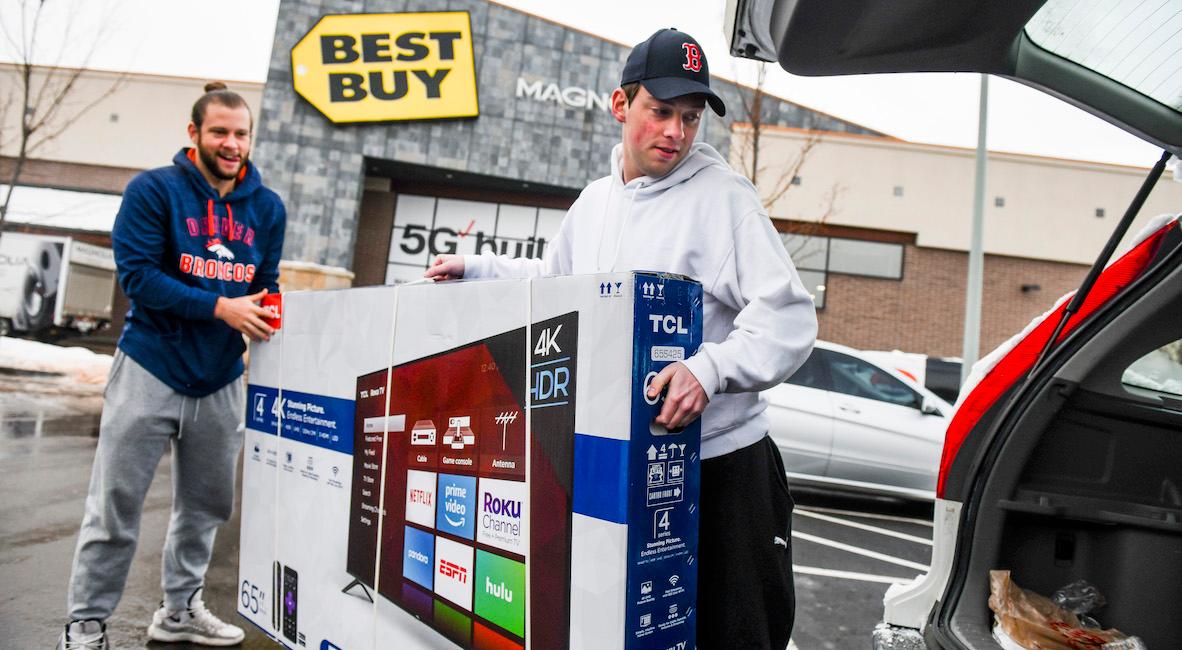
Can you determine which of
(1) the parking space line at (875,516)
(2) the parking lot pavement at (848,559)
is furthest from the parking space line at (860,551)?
(1) the parking space line at (875,516)

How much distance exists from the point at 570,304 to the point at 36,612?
9.20 ft

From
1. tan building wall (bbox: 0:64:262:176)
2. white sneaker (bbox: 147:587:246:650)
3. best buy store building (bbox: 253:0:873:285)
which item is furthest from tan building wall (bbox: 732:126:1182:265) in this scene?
tan building wall (bbox: 0:64:262:176)

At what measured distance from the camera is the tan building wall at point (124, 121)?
26.3 metres

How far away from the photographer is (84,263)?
2395 centimetres

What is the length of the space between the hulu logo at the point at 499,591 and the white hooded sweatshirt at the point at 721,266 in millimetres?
507

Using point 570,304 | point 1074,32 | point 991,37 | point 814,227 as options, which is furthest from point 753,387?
point 814,227

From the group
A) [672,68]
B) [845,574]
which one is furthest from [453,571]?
[845,574]

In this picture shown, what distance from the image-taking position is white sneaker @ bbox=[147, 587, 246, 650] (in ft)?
8.73

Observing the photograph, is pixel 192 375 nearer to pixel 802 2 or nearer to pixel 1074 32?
pixel 802 2

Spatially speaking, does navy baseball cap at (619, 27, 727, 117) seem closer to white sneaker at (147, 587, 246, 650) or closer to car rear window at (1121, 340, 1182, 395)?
car rear window at (1121, 340, 1182, 395)

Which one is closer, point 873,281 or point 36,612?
point 36,612

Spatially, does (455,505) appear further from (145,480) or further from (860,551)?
(860,551)

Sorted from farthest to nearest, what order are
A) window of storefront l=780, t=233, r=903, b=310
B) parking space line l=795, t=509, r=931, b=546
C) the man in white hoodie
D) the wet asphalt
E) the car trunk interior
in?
window of storefront l=780, t=233, r=903, b=310
parking space line l=795, t=509, r=931, b=546
the wet asphalt
the car trunk interior
the man in white hoodie

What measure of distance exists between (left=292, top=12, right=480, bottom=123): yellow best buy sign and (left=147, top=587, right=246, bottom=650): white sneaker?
15637 mm
